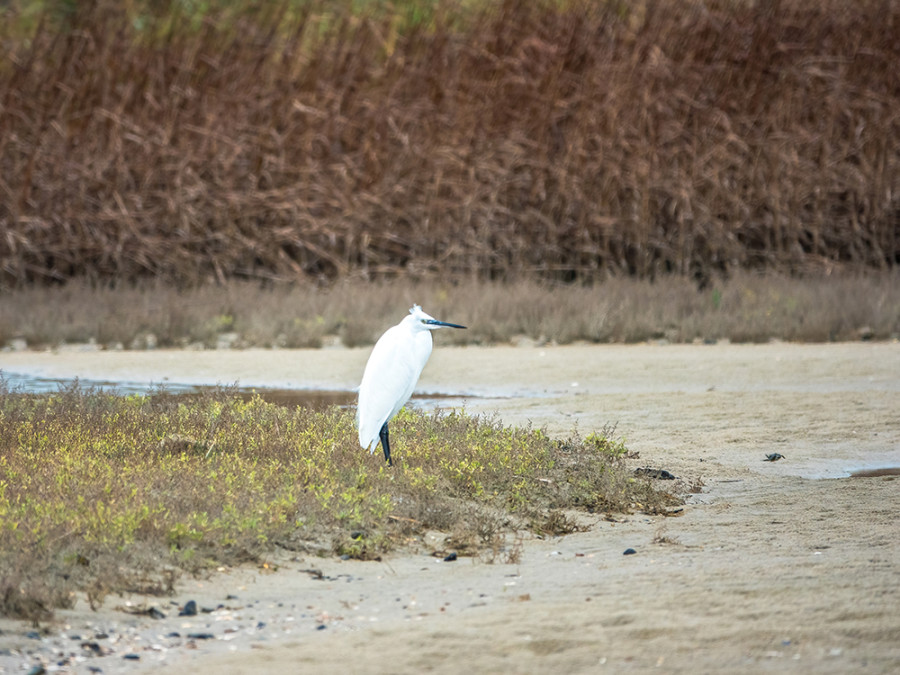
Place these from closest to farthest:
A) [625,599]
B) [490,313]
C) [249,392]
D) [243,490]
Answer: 1. [625,599]
2. [243,490]
3. [249,392]
4. [490,313]

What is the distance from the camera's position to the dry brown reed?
47.4ft

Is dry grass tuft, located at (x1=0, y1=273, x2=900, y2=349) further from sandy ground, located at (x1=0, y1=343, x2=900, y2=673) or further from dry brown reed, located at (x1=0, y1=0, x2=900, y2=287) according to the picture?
sandy ground, located at (x1=0, y1=343, x2=900, y2=673)

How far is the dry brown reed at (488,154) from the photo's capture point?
14.5 m

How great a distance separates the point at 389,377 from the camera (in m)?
6.14

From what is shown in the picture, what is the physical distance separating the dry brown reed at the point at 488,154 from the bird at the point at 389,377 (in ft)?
26.4

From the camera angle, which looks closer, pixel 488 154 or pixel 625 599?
pixel 625 599

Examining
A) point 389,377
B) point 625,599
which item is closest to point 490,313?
point 389,377

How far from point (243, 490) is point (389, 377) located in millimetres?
1131

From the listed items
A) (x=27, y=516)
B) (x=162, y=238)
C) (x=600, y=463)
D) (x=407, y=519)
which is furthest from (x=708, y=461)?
(x=162, y=238)

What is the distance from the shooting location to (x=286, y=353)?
1198 cm

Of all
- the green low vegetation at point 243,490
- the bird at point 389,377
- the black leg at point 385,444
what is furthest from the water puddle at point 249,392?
the black leg at point 385,444

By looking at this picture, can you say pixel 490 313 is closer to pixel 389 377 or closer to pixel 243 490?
pixel 389 377

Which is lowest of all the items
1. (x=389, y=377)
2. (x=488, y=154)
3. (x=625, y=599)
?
(x=625, y=599)

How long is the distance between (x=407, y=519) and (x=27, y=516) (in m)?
1.52
